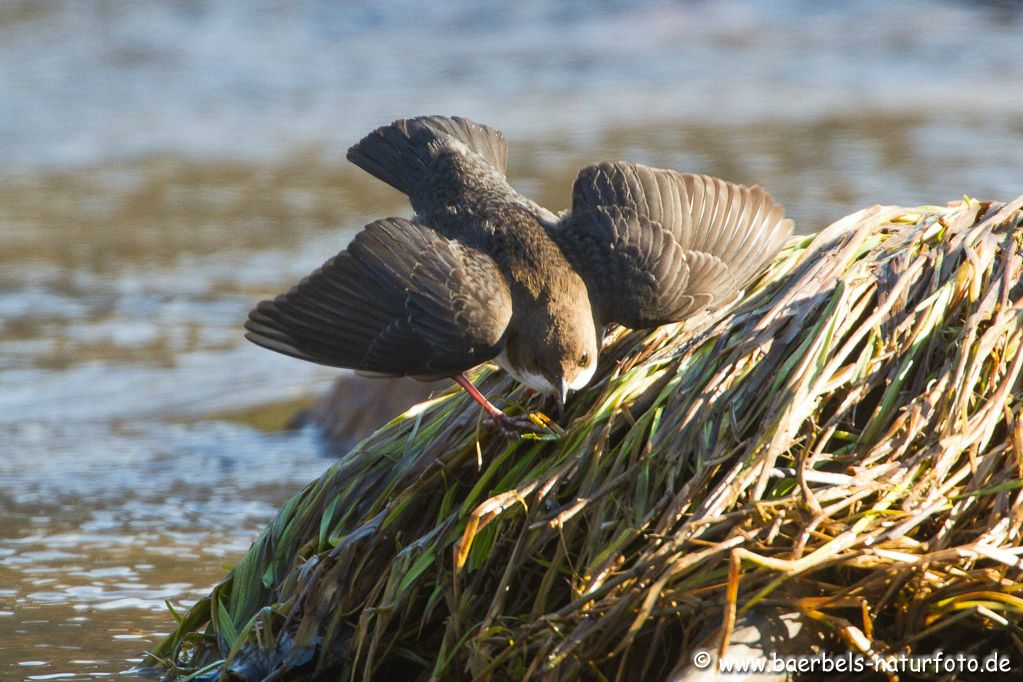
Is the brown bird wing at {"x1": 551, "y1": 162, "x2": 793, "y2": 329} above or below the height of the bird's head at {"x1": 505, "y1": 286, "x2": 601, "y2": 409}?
above

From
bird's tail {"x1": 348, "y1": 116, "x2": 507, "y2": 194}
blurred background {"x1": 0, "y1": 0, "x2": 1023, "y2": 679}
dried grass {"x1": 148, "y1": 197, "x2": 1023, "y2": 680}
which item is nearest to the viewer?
dried grass {"x1": 148, "y1": 197, "x2": 1023, "y2": 680}

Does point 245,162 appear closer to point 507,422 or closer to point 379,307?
point 379,307

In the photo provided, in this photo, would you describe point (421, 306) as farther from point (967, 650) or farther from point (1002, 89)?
point (1002, 89)

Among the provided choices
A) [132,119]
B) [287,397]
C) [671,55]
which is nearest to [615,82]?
[671,55]

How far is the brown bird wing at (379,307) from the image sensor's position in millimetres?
3600

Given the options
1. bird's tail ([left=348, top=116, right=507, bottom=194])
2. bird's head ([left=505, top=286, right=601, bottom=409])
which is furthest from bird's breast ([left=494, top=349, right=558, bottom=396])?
bird's tail ([left=348, top=116, right=507, bottom=194])

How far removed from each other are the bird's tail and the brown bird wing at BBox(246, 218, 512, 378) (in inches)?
27.0

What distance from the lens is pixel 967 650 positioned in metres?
3.01

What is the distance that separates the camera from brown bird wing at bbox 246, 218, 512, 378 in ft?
11.8

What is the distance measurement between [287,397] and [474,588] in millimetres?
3744

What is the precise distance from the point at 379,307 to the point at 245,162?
7853mm

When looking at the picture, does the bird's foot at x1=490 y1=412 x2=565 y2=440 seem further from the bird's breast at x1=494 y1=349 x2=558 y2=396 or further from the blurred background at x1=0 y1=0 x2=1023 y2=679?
the blurred background at x1=0 y1=0 x2=1023 y2=679

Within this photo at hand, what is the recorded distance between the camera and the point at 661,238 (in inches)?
150

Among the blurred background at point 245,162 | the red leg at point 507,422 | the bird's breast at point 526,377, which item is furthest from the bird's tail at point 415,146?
the blurred background at point 245,162
